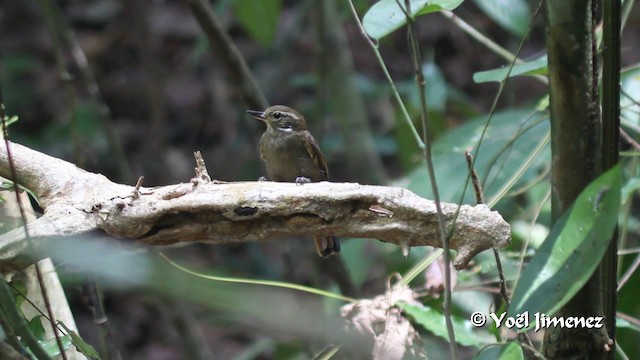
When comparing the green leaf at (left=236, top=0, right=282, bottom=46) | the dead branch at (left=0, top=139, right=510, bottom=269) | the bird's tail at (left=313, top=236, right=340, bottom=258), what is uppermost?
the green leaf at (left=236, top=0, right=282, bottom=46)

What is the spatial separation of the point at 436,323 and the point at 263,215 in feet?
3.00

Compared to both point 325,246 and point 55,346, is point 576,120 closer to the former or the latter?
point 55,346

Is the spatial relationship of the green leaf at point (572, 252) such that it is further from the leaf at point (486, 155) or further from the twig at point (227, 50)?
the twig at point (227, 50)

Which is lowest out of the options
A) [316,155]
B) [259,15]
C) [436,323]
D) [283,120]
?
[436,323]

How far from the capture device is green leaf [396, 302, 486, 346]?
259 cm

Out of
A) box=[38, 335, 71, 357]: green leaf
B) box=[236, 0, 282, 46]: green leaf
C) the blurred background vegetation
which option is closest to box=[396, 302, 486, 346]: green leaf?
the blurred background vegetation

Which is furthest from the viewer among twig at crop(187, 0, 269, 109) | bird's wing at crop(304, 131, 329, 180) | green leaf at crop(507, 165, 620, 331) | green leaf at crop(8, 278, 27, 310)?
bird's wing at crop(304, 131, 329, 180)

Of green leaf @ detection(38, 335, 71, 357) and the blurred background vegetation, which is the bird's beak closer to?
the blurred background vegetation

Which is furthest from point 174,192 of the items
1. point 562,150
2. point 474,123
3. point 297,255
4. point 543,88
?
point 543,88

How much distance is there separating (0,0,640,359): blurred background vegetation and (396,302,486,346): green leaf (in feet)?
0.53

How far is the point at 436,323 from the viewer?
272 centimetres

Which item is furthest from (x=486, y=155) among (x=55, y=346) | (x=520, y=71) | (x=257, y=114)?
(x=55, y=346)

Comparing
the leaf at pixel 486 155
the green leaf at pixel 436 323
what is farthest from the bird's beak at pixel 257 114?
the green leaf at pixel 436 323

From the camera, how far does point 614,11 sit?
183cm
